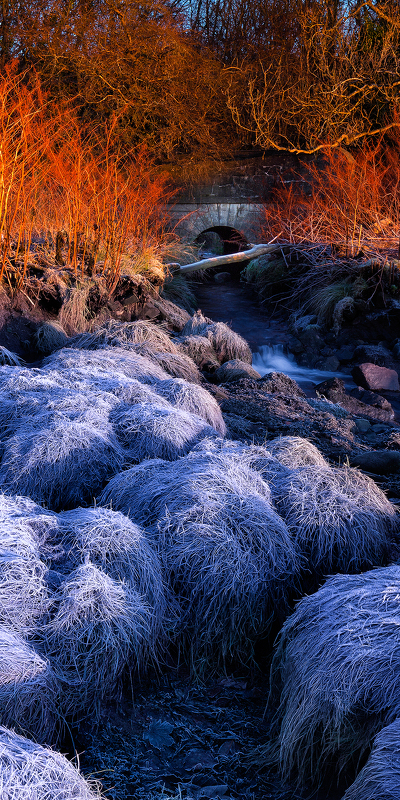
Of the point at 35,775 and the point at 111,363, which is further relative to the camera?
the point at 111,363

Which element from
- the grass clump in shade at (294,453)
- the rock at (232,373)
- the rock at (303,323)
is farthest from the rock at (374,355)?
the grass clump in shade at (294,453)

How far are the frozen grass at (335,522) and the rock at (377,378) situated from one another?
417 centimetres

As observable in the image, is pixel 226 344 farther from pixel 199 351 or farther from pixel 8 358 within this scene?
pixel 8 358

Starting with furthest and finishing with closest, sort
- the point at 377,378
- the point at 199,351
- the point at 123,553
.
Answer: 1. the point at 377,378
2. the point at 199,351
3. the point at 123,553

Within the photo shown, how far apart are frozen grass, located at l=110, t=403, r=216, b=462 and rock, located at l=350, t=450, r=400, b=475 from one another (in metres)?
1.05

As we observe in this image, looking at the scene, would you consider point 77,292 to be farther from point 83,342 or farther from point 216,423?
point 216,423

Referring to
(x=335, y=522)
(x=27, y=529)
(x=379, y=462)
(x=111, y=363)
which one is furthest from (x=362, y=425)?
(x=27, y=529)

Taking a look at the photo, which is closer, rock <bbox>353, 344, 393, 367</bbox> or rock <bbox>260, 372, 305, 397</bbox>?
rock <bbox>260, 372, 305, 397</bbox>

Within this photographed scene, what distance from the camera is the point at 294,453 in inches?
142

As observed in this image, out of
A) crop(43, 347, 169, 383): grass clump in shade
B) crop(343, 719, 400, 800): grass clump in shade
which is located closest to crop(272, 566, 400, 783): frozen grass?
crop(343, 719, 400, 800): grass clump in shade

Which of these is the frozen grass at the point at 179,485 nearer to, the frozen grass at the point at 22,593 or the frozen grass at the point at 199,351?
the frozen grass at the point at 22,593

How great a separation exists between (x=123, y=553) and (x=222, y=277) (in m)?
12.4

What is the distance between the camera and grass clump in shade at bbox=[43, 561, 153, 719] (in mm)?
2150

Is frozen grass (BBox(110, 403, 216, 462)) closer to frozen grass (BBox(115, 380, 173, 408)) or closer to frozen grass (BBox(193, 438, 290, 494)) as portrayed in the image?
frozen grass (BBox(193, 438, 290, 494))
